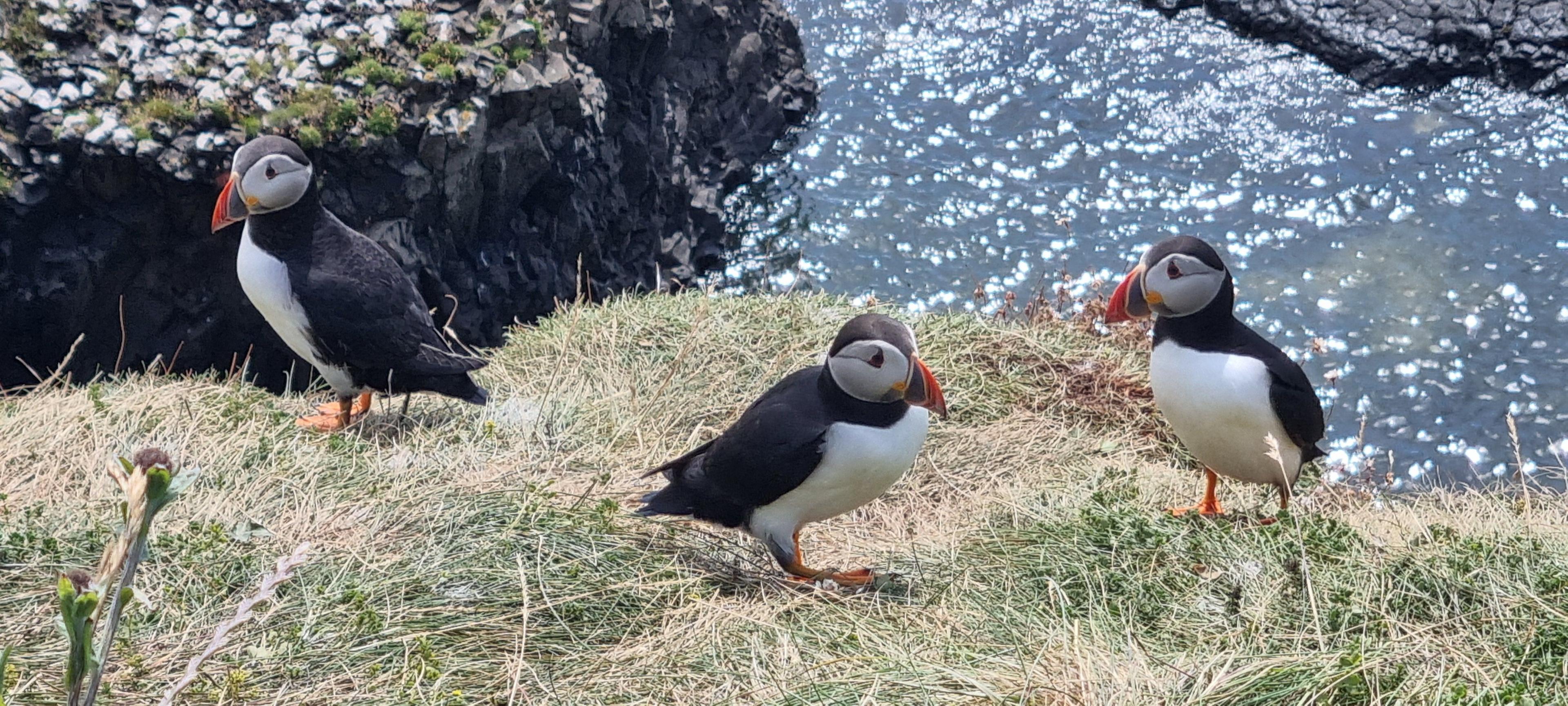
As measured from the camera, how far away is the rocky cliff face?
6.55 meters

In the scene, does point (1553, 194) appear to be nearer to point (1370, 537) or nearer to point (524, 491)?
point (1370, 537)

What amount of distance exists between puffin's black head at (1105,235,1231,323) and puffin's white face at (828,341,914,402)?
0.98 meters

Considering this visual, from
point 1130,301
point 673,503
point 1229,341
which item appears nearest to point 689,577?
point 673,503

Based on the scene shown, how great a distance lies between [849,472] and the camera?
3.63 metres

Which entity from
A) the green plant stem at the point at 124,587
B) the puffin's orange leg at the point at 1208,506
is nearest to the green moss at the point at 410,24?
the puffin's orange leg at the point at 1208,506

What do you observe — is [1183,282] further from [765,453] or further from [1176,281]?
[765,453]

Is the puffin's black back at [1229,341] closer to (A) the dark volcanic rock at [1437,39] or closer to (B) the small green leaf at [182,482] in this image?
(B) the small green leaf at [182,482]

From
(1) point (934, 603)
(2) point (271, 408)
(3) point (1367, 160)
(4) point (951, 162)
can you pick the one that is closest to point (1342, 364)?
(3) point (1367, 160)

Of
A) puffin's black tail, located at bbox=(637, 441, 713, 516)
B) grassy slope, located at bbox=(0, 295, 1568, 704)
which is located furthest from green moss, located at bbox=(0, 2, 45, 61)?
puffin's black tail, located at bbox=(637, 441, 713, 516)

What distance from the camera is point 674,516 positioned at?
4066mm

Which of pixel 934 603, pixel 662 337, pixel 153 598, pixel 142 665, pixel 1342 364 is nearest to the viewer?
pixel 142 665

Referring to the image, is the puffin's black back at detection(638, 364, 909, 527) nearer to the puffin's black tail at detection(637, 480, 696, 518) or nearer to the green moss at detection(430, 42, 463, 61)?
the puffin's black tail at detection(637, 480, 696, 518)

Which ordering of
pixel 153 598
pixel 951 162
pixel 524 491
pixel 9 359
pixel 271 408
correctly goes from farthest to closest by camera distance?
pixel 951 162, pixel 9 359, pixel 271 408, pixel 524 491, pixel 153 598

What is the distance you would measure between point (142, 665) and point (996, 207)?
8.77 m
